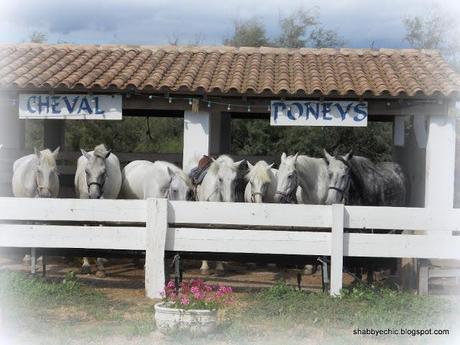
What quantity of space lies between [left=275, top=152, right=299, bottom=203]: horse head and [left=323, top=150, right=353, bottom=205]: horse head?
1.81 ft

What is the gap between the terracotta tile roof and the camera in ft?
36.6

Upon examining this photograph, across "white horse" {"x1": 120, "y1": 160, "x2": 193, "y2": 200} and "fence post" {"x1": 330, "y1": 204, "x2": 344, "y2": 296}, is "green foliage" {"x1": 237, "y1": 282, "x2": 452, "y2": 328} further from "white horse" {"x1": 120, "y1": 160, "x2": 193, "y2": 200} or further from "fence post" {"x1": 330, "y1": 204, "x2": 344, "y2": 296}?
"white horse" {"x1": 120, "y1": 160, "x2": 193, "y2": 200}

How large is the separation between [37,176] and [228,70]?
4253 mm

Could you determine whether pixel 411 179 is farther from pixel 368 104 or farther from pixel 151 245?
pixel 151 245

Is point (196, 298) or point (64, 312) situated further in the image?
point (64, 312)

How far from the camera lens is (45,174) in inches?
411

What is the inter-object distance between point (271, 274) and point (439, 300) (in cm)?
362

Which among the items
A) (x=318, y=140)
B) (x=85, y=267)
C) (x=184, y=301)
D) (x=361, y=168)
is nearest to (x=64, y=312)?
(x=184, y=301)

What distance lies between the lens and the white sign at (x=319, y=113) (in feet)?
36.3

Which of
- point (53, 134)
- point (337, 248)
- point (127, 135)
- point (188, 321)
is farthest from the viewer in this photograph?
point (127, 135)

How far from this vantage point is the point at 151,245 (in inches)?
332

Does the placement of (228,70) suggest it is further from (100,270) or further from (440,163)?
(100,270)

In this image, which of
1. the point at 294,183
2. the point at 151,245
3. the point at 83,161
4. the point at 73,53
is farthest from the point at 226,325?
the point at 73,53

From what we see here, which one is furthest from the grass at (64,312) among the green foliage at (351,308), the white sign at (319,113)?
the white sign at (319,113)
